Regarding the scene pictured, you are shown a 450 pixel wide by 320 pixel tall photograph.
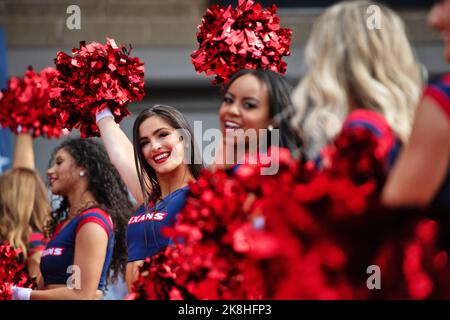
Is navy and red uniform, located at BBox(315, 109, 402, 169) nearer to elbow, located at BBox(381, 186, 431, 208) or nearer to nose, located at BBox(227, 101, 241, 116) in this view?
elbow, located at BBox(381, 186, 431, 208)

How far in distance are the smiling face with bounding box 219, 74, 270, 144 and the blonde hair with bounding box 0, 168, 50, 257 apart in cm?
260

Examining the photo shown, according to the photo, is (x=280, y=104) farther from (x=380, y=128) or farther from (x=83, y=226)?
(x=83, y=226)

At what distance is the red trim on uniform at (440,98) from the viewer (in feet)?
6.64

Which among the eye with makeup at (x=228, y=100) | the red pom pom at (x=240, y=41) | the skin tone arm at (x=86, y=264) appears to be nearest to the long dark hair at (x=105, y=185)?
the skin tone arm at (x=86, y=264)

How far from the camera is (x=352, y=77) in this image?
229cm

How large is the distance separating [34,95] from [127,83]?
64.0 inches

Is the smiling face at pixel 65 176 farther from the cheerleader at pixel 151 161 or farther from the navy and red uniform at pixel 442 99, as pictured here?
the navy and red uniform at pixel 442 99

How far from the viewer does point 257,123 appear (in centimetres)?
278

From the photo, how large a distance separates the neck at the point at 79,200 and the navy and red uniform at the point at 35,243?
846mm

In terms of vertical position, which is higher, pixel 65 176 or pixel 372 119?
pixel 65 176

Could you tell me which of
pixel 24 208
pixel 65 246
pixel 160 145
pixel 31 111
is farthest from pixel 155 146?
pixel 24 208

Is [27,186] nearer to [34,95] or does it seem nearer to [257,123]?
[34,95]

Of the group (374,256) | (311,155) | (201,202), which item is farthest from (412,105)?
(201,202)

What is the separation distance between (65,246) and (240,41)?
132 centimetres
